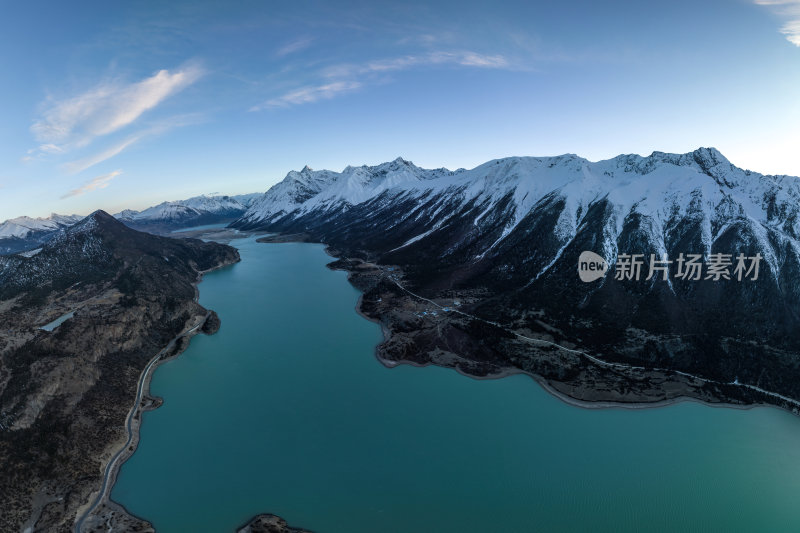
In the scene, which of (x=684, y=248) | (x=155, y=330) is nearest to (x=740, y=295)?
(x=684, y=248)

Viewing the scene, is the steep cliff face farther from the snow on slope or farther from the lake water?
the snow on slope

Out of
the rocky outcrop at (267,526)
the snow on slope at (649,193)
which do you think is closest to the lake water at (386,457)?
the rocky outcrop at (267,526)

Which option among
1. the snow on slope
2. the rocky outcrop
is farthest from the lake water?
the snow on slope

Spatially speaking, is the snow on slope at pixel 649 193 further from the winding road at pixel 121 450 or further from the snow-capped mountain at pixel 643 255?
the winding road at pixel 121 450

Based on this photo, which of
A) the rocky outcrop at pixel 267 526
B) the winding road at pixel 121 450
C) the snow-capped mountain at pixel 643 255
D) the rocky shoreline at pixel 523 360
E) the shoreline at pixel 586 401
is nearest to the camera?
the rocky outcrop at pixel 267 526

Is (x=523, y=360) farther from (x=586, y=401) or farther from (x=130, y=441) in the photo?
(x=130, y=441)

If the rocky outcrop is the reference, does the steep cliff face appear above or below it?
above

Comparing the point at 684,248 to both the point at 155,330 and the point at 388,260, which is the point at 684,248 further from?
the point at 155,330
